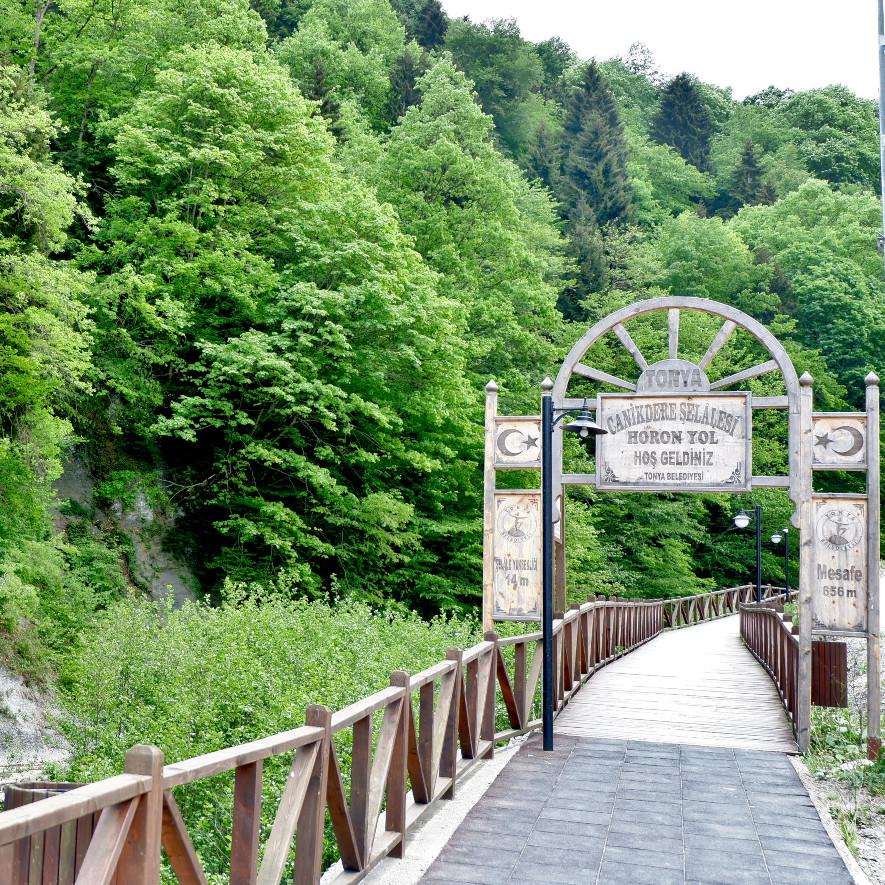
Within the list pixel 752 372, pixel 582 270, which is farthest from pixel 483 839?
pixel 582 270

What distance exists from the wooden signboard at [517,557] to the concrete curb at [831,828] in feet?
9.62

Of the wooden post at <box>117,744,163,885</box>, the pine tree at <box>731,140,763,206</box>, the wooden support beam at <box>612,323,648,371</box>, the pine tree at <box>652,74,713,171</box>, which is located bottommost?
the wooden post at <box>117,744,163,885</box>

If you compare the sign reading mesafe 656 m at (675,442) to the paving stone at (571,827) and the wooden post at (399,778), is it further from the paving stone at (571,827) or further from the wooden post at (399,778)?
the wooden post at (399,778)

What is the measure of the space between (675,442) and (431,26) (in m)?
48.3

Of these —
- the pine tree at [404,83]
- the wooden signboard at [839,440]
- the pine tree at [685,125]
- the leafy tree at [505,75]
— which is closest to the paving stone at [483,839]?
the wooden signboard at [839,440]

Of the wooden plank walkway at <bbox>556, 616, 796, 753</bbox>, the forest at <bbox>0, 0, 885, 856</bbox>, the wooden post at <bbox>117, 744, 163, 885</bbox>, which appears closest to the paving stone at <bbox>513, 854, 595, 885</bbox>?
the forest at <bbox>0, 0, 885, 856</bbox>

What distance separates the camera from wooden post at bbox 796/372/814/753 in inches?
352

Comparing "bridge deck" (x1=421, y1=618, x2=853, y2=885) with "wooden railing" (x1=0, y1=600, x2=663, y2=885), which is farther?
"bridge deck" (x1=421, y1=618, x2=853, y2=885)

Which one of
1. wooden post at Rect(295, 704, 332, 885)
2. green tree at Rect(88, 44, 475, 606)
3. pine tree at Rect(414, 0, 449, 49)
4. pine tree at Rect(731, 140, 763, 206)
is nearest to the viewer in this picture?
wooden post at Rect(295, 704, 332, 885)

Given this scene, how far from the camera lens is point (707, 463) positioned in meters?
9.91

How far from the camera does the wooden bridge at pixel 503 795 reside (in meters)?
2.87

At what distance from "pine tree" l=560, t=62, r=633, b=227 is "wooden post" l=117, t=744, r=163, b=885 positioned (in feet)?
151

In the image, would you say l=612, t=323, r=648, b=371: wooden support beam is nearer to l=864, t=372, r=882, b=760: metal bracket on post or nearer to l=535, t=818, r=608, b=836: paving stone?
l=864, t=372, r=882, b=760: metal bracket on post

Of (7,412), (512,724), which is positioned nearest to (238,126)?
(7,412)
